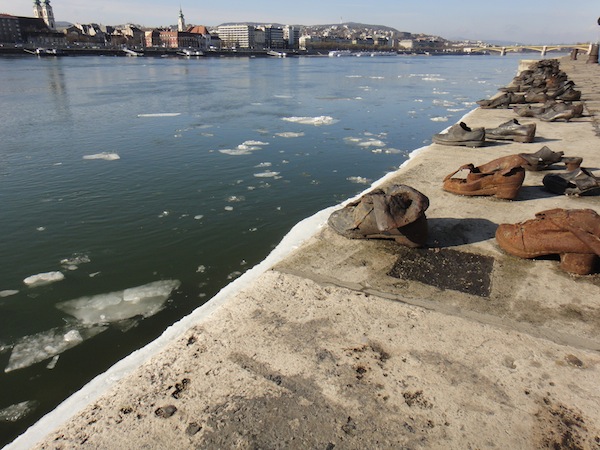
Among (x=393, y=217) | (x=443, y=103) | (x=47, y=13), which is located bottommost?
(x=443, y=103)

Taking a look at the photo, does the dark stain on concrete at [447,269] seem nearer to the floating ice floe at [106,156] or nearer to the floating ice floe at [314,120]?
the floating ice floe at [106,156]

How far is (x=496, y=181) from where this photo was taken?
5.99 metres

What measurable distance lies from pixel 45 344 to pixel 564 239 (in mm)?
4953

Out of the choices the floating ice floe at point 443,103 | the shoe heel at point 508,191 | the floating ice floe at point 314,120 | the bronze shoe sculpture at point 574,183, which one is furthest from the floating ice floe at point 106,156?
the floating ice floe at point 443,103

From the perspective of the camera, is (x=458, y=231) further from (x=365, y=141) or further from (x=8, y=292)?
(x=365, y=141)

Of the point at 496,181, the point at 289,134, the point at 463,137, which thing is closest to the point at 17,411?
the point at 496,181

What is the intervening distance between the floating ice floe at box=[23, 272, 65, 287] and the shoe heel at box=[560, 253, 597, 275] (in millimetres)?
5559

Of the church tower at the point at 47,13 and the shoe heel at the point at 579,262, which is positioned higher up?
the church tower at the point at 47,13

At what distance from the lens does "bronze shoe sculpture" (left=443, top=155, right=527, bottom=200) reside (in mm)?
5863

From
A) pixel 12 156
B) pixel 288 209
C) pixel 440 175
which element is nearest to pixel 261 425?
pixel 288 209

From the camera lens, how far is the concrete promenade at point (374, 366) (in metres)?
2.34

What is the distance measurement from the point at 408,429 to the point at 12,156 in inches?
480

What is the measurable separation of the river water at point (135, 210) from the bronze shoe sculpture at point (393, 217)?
1771mm

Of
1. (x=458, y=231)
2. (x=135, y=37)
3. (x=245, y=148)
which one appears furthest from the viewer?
A: (x=135, y=37)
